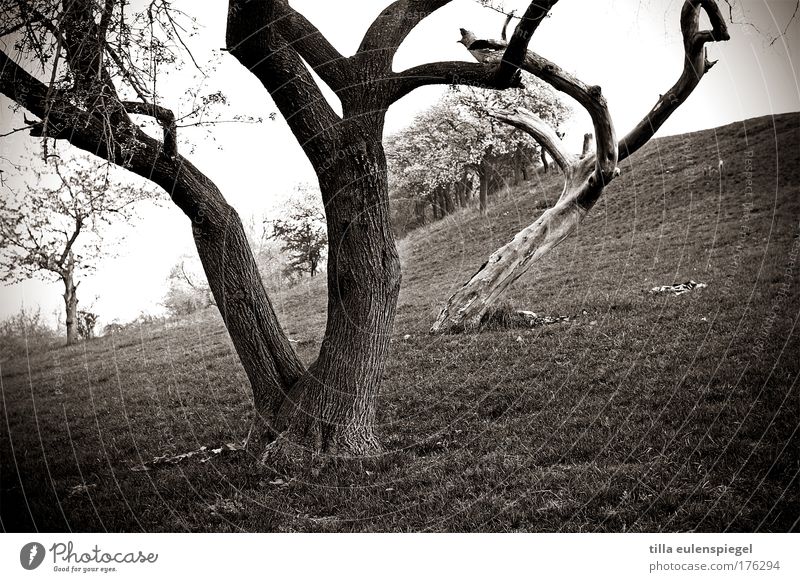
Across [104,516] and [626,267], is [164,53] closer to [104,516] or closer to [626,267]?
[104,516]

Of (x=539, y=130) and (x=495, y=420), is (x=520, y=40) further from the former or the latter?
(x=539, y=130)

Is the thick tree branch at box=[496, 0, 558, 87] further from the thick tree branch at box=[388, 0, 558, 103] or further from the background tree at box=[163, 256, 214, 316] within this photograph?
the background tree at box=[163, 256, 214, 316]

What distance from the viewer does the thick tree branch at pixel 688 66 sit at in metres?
6.63

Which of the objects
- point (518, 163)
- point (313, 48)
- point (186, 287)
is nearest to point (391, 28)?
point (313, 48)

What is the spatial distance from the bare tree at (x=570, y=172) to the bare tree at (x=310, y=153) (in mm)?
2955

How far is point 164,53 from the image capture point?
Result: 5336 mm

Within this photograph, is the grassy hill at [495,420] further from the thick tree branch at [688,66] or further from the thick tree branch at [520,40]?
the thick tree branch at [520,40]

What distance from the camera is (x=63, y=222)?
591cm
